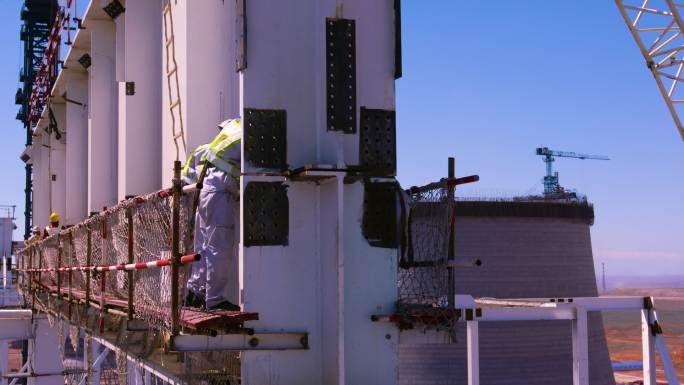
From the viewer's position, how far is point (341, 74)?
21.4ft

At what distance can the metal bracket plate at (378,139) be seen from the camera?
21.5 ft

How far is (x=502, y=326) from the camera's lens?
3259cm

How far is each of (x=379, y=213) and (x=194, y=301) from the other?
1804 millimetres

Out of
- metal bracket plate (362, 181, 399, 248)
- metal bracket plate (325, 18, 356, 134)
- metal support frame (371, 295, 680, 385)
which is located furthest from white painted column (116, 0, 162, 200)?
metal bracket plate (362, 181, 399, 248)

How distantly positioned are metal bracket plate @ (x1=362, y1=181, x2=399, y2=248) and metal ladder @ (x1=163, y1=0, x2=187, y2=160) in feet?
11.2

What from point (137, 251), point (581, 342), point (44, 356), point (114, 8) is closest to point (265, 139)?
point (137, 251)

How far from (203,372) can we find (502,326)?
26.4 metres

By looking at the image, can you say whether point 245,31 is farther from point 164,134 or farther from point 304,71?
point 164,134

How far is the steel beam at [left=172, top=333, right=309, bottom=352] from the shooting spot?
589cm

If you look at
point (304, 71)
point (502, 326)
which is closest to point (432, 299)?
point (304, 71)

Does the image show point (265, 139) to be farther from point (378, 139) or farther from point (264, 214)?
point (378, 139)

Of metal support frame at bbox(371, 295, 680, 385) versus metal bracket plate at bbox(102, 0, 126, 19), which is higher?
metal bracket plate at bbox(102, 0, 126, 19)

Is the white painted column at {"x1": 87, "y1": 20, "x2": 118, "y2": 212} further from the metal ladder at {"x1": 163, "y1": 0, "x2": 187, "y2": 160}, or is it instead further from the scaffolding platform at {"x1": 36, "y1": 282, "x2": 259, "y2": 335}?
the scaffolding platform at {"x1": 36, "y1": 282, "x2": 259, "y2": 335}

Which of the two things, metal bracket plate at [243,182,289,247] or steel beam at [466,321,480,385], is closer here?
metal bracket plate at [243,182,289,247]
